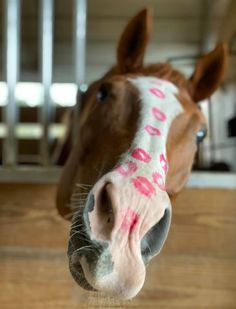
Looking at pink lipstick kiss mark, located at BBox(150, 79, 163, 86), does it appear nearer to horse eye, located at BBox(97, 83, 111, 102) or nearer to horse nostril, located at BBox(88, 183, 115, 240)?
horse eye, located at BBox(97, 83, 111, 102)

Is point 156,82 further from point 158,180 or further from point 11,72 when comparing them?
point 11,72

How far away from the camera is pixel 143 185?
0.67 metres

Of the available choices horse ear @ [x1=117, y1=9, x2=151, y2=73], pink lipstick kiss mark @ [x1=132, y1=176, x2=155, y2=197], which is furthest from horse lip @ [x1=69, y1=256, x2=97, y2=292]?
horse ear @ [x1=117, y1=9, x2=151, y2=73]

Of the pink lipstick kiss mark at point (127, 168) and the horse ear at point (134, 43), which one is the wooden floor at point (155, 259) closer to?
the horse ear at point (134, 43)

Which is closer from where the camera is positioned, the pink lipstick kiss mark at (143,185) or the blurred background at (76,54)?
the pink lipstick kiss mark at (143,185)

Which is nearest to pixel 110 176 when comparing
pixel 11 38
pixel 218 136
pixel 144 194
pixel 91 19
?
pixel 144 194

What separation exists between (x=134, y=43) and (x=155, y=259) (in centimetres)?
48

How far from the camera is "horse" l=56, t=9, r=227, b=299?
63 centimetres

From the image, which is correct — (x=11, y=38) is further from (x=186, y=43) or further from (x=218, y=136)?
(x=186, y=43)

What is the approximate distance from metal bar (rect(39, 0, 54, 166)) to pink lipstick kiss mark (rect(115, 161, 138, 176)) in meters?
0.58

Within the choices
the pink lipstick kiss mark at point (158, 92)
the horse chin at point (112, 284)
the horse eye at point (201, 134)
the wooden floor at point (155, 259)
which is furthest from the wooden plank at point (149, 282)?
the horse chin at point (112, 284)

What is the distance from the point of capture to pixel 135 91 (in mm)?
896

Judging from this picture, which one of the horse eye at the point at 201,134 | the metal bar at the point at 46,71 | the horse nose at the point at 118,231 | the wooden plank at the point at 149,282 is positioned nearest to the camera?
the horse nose at the point at 118,231

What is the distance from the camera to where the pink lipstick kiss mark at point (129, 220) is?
63 cm
